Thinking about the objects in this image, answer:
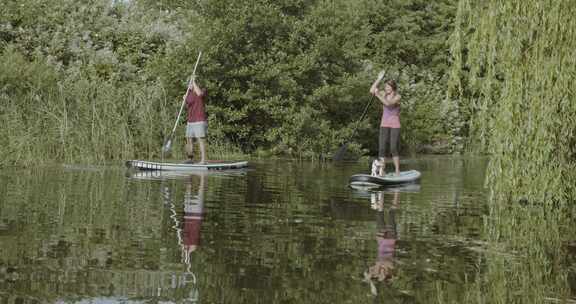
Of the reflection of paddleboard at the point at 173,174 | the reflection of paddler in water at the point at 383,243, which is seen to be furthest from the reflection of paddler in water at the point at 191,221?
the reflection of paddleboard at the point at 173,174

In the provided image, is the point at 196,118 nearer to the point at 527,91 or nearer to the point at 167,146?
the point at 167,146

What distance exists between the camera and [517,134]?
1497 cm

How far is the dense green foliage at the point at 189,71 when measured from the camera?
2520 cm

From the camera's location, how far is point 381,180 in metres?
19.7

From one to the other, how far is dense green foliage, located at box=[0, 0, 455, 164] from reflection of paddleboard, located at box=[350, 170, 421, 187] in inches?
290

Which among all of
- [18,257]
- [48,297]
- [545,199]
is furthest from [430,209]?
[48,297]

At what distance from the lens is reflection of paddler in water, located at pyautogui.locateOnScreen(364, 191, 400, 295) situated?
9.14 m

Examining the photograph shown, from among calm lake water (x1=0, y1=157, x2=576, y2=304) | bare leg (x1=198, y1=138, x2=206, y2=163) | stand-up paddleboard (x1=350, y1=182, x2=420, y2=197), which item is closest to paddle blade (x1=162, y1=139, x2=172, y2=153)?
bare leg (x1=198, y1=138, x2=206, y2=163)

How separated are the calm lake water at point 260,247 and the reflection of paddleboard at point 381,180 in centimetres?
75

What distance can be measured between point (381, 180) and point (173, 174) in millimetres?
4813

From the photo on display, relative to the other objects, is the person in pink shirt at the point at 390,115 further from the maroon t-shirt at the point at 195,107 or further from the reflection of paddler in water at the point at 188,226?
the maroon t-shirt at the point at 195,107

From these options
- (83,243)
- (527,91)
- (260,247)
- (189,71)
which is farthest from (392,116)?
(83,243)

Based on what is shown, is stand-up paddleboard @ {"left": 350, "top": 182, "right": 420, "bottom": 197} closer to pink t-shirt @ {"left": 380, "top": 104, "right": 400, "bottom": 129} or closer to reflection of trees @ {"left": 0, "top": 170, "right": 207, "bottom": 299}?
pink t-shirt @ {"left": 380, "top": 104, "right": 400, "bottom": 129}

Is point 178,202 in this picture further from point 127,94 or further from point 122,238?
point 127,94
